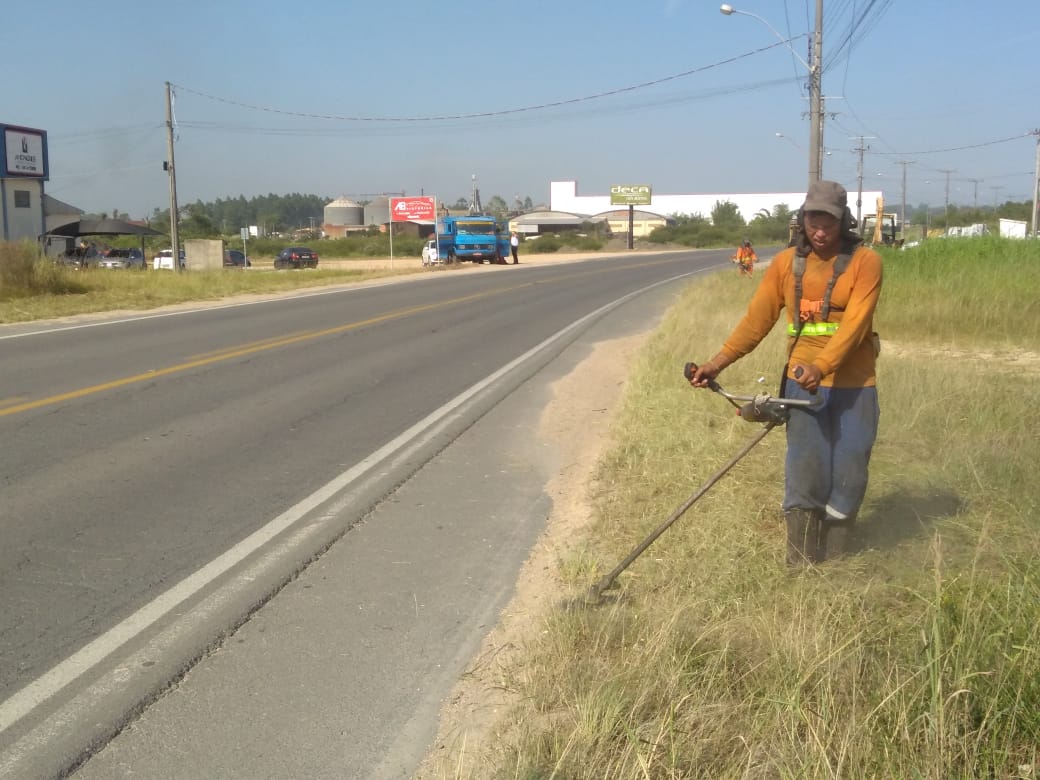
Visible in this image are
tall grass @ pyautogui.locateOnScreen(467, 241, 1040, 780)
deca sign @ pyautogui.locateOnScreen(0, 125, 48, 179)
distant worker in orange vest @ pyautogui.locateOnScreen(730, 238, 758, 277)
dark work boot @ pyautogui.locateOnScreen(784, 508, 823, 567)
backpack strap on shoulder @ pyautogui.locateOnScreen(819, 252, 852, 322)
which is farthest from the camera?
deca sign @ pyautogui.locateOnScreen(0, 125, 48, 179)

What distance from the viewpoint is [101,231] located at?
45.6m

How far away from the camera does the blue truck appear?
50.9 m

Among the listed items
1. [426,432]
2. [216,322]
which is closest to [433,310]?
[216,322]

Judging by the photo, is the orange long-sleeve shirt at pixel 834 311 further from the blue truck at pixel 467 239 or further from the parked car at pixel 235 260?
the parked car at pixel 235 260

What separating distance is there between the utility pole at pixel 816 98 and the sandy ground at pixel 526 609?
1617 cm

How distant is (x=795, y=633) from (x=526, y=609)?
145 centimetres

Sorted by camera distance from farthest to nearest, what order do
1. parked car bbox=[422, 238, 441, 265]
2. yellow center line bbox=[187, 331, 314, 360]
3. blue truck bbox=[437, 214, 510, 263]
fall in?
blue truck bbox=[437, 214, 510, 263] < parked car bbox=[422, 238, 441, 265] < yellow center line bbox=[187, 331, 314, 360]

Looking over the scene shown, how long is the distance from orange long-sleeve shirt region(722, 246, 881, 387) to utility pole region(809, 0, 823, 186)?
823 inches

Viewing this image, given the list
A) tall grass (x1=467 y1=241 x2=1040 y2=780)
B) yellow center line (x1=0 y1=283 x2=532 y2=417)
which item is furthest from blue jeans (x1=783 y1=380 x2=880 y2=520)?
yellow center line (x1=0 y1=283 x2=532 y2=417)

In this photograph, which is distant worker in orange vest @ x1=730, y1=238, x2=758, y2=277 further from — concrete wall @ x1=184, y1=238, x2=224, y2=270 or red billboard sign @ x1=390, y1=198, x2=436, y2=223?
red billboard sign @ x1=390, y1=198, x2=436, y2=223

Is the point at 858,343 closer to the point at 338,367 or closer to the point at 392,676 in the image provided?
the point at 392,676

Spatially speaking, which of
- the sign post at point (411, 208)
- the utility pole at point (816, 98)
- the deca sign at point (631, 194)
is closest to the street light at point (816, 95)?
the utility pole at point (816, 98)

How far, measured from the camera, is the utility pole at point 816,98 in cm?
2453

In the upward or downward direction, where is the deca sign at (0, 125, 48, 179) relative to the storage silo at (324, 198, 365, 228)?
downward
